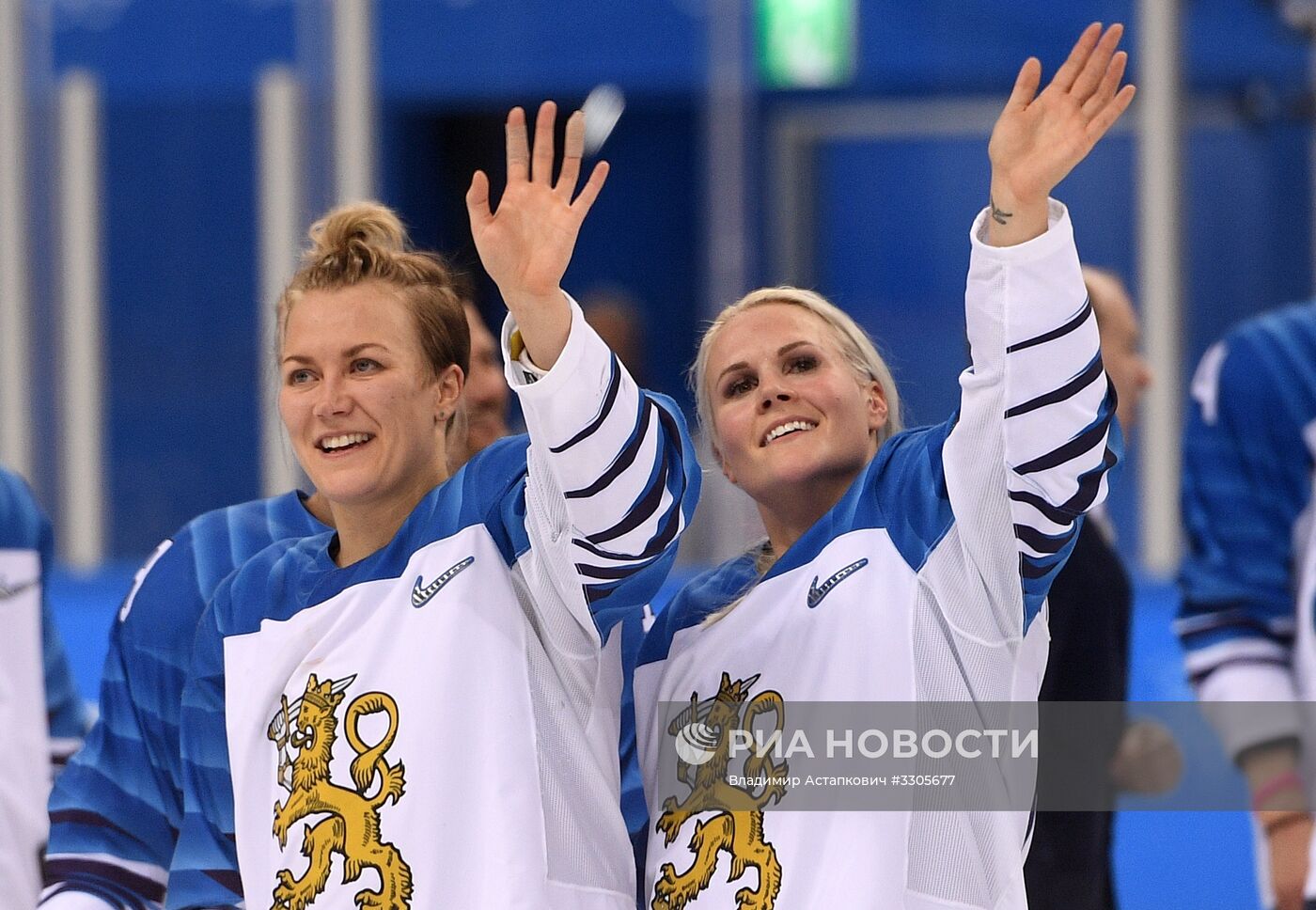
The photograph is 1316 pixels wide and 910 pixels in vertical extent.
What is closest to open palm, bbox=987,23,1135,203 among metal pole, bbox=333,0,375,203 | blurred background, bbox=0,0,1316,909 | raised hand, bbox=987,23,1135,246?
raised hand, bbox=987,23,1135,246

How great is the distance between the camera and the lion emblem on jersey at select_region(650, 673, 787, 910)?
1.80 metres

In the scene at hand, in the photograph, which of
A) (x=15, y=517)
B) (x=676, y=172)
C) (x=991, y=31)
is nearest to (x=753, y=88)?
(x=991, y=31)

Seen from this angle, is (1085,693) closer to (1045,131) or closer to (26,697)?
(1045,131)

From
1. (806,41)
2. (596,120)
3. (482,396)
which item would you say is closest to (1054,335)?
(482,396)

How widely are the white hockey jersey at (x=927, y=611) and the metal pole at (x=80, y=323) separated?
3.96 m

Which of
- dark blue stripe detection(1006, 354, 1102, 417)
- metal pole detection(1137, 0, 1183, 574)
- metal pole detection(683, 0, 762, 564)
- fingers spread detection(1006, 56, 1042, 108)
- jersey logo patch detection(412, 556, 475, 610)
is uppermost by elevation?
metal pole detection(683, 0, 762, 564)

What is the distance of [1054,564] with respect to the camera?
1784 mm

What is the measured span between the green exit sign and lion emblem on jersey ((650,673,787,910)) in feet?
12.6

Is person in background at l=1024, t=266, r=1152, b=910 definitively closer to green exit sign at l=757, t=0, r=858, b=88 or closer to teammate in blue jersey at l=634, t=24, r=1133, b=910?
teammate in blue jersey at l=634, t=24, r=1133, b=910

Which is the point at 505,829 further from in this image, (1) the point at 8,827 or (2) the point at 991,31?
(2) the point at 991,31

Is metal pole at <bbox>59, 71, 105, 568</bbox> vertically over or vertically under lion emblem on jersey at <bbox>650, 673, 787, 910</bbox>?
over

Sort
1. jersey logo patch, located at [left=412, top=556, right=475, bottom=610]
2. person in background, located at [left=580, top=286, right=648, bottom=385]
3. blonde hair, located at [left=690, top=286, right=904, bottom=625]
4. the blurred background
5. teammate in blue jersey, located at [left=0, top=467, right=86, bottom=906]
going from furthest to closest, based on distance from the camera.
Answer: person in background, located at [left=580, top=286, right=648, bottom=385]
the blurred background
teammate in blue jersey, located at [left=0, top=467, right=86, bottom=906]
blonde hair, located at [left=690, top=286, right=904, bottom=625]
jersey logo patch, located at [left=412, top=556, right=475, bottom=610]

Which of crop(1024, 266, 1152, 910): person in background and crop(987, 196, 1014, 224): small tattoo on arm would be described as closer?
crop(987, 196, 1014, 224): small tattoo on arm

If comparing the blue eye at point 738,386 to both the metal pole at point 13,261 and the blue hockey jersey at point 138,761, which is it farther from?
the metal pole at point 13,261
